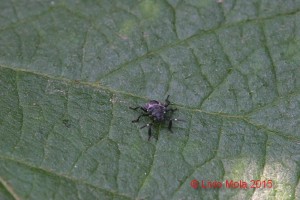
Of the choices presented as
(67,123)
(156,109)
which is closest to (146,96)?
(156,109)

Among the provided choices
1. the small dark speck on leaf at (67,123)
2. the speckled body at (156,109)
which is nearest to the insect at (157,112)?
the speckled body at (156,109)

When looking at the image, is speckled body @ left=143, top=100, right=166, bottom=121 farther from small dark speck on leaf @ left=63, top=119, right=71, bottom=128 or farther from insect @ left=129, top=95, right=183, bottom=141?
small dark speck on leaf @ left=63, top=119, right=71, bottom=128

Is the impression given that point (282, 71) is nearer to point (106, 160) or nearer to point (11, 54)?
point (106, 160)

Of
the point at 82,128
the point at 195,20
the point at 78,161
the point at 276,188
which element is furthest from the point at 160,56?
the point at 276,188

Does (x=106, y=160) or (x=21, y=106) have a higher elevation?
(x=21, y=106)

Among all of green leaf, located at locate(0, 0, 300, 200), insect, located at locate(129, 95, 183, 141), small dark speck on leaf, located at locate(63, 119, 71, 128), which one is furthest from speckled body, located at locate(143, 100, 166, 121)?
small dark speck on leaf, located at locate(63, 119, 71, 128)

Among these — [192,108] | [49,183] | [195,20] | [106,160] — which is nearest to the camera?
[49,183]

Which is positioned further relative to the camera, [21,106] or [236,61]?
[236,61]
